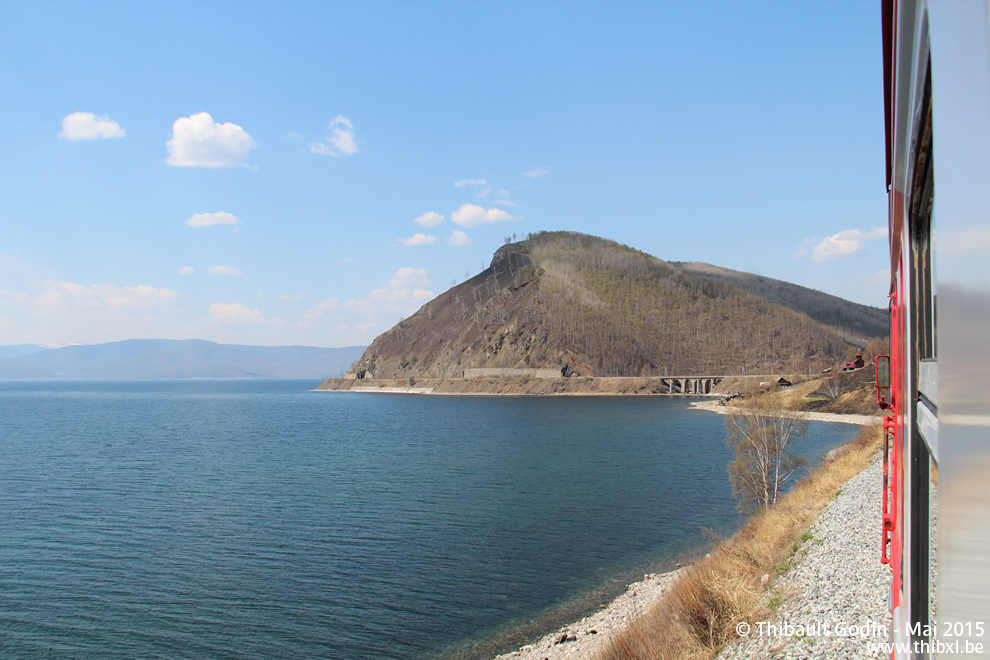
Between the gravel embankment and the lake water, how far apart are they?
264 inches

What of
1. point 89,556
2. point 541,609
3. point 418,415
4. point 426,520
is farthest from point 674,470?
point 418,415

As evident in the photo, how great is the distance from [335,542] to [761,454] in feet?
56.5

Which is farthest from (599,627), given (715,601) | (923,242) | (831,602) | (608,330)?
(608,330)

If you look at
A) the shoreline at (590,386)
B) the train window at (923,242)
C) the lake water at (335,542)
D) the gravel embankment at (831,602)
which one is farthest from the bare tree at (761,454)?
the shoreline at (590,386)

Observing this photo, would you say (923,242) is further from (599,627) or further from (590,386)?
(590,386)

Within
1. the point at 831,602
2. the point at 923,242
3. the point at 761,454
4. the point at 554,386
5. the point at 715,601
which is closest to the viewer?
the point at 923,242

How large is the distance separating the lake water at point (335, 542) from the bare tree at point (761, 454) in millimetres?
1387

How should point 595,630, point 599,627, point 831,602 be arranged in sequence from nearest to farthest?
1. point 831,602
2. point 595,630
3. point 599,627

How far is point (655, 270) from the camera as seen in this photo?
194m

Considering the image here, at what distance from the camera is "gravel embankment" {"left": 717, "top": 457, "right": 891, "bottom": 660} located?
873cm

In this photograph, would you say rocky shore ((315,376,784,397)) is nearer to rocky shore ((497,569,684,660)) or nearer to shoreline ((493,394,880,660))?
shoreline ((493,394,880,660))

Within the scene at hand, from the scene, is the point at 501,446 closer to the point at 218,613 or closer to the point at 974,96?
the point at 218,613

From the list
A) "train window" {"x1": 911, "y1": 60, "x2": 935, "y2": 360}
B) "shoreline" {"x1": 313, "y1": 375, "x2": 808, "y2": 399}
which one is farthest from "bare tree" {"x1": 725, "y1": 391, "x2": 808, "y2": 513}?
"shoreline" {"x1": 313, "y1": 375, "x2": 808, "y2": 399}

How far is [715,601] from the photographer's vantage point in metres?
11.4
